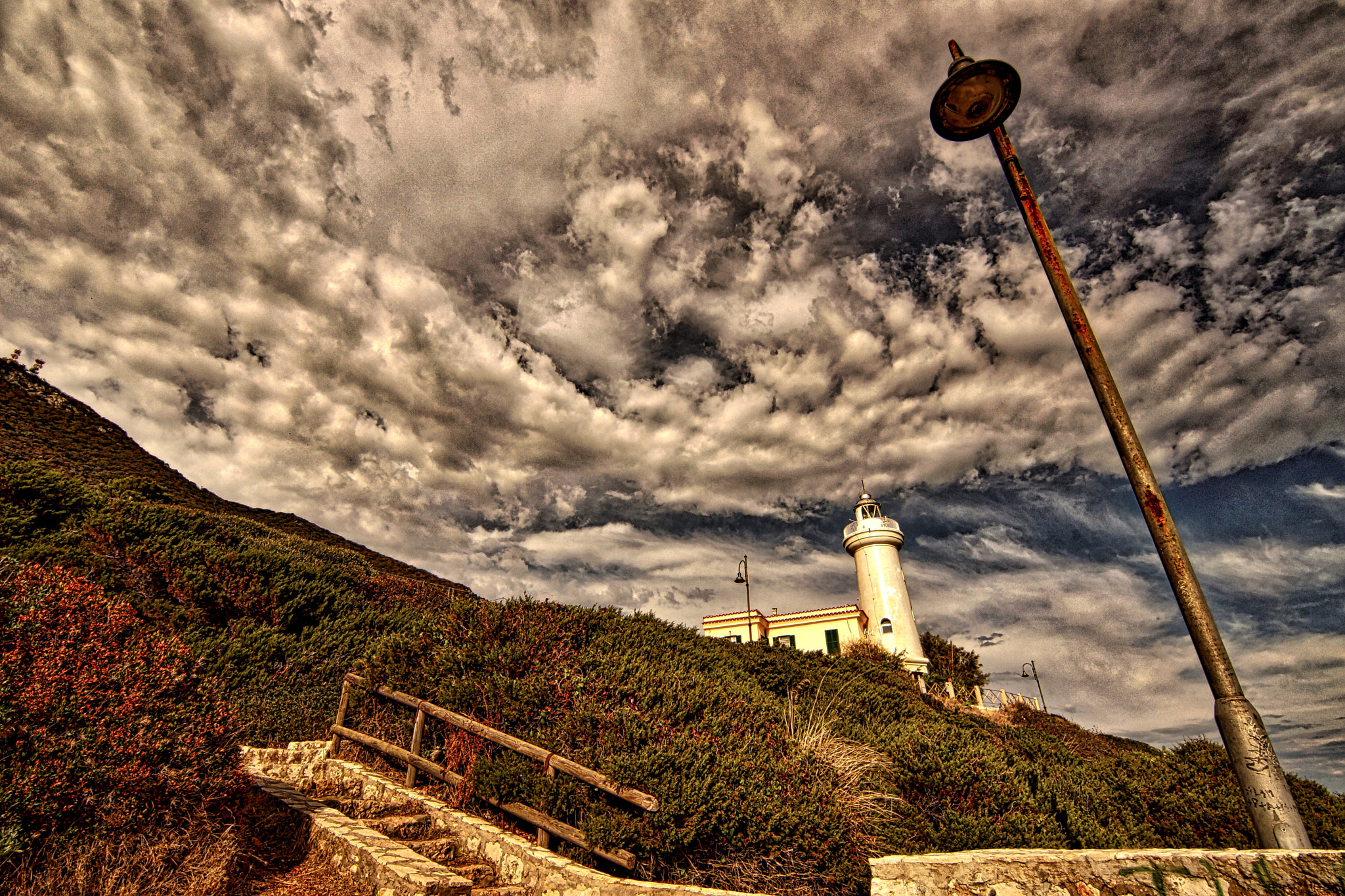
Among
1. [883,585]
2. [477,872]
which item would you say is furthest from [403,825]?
[883,585]

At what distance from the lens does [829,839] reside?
19.1 ft

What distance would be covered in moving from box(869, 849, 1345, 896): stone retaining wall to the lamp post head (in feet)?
18.9

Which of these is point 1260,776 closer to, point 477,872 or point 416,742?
point 477,872

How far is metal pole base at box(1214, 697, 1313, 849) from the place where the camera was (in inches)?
131

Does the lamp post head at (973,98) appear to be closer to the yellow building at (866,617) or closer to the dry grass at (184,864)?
the dry grass at (184,864)

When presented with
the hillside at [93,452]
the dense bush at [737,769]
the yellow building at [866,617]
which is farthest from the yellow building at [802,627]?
the dense bush at [737,769]

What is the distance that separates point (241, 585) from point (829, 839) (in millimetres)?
13470

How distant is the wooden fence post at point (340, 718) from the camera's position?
9.73 meters

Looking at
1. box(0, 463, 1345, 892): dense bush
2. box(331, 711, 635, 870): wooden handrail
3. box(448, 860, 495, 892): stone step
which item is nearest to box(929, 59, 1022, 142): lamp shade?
box(0, 463, 1345, 892): dense bush

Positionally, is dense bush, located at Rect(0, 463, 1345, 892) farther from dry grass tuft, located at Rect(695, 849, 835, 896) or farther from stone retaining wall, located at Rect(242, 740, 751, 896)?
stone retaining wall, located at Rect(242, 740, 751, 896)

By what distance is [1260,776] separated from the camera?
3426 millimetres

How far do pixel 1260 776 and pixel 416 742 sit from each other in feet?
29.8

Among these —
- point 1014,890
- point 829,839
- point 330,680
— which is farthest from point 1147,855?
point 330,680

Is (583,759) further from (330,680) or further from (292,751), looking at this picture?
(330,680)
